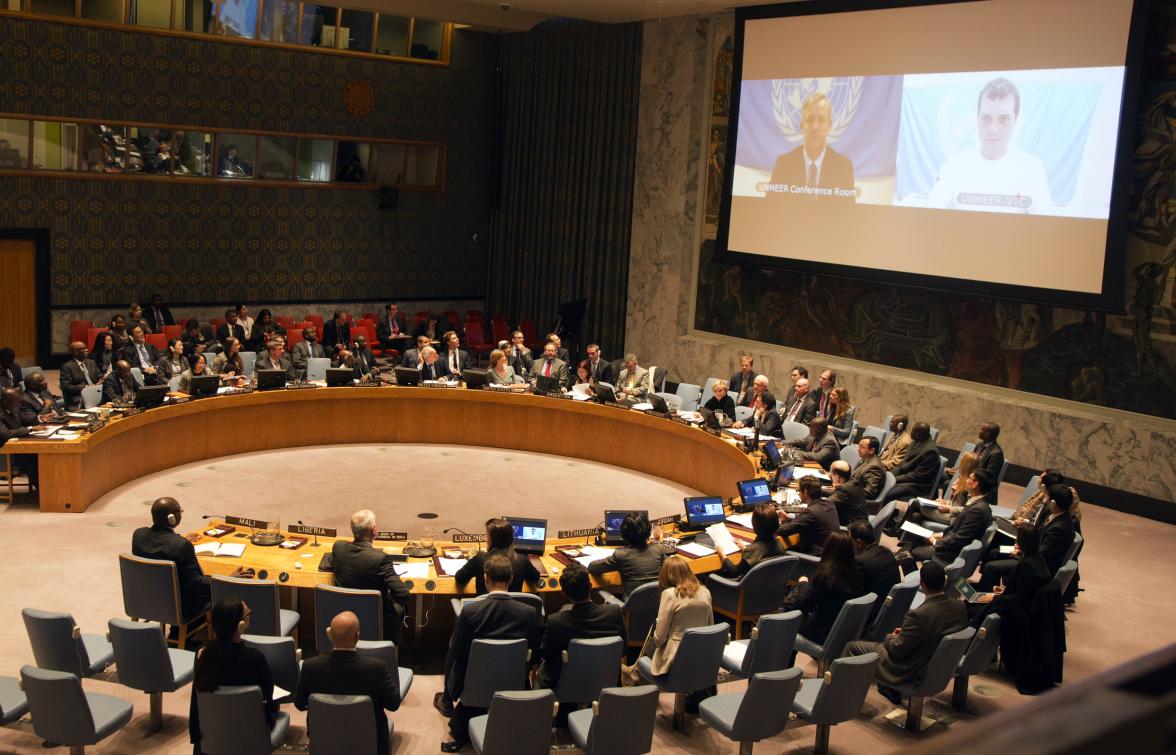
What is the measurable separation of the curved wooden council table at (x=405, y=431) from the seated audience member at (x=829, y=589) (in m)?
3.13

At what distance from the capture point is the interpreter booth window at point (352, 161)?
694 inches

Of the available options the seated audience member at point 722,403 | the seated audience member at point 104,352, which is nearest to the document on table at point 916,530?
the seated audience member at point 722,403

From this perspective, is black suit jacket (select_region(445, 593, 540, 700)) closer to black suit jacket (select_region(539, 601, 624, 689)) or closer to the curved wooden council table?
black suit jacket (select_region(539, 601, 624, 689))

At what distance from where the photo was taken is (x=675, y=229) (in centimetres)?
1587

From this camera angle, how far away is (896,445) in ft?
32.1

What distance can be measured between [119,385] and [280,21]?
7.92 m

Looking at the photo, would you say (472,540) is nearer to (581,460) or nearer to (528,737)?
(528,737)

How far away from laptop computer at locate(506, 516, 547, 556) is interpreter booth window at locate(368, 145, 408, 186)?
12.3 metres

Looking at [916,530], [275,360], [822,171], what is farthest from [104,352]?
[916,530]

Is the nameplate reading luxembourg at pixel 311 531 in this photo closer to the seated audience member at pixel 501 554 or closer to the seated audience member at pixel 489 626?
the seated audience member at pixel 501 554

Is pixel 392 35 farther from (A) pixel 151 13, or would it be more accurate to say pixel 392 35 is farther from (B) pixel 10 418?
(B) pixel 10 418

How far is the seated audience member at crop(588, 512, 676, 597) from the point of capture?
644cm

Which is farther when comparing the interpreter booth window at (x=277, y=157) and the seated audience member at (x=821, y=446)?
the interpreter booth window at (x=277, y=157)

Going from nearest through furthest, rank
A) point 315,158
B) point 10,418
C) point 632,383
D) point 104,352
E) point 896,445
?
point 10,418 → point 896,445 → point 632,383 → point 104,352 → point 315,158
